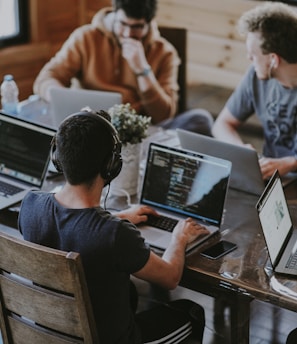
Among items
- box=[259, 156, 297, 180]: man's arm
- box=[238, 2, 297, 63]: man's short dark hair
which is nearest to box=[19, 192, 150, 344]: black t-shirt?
box=[259, 156, 297, 180]: man's arm

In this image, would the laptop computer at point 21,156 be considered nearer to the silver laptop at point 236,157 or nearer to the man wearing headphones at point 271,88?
the silver laptop at point 236,157

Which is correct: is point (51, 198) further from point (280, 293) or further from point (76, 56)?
point (76, 56)

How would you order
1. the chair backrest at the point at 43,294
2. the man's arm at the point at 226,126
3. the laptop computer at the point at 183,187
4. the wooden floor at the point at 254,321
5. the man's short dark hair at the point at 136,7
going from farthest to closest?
the man's short dark hair at the point at 136,7 < the man's arm at the point at 226,126 < the wooden floor at the point at 254,321 < the laptop computer at the point at 183,187 < the chair backrest at the point at 43,294

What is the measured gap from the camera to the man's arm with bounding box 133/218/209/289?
2.10m

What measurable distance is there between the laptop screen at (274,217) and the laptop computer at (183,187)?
0.17 m

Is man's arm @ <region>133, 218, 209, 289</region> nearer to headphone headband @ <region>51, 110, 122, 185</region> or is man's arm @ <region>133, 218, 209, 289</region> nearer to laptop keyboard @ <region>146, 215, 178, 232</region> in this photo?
laptop keyboard @ <region>146, 215, 178, 232</region>

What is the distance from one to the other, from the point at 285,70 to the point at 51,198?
4.69 ft

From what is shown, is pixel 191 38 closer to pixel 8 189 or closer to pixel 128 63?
pixel 128 63

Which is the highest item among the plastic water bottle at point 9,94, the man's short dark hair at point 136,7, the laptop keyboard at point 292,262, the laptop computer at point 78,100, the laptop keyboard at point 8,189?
the man's short dark hair at point 136,7

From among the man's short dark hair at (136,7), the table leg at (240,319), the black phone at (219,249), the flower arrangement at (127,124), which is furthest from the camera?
the man's short dark hair at (136,7)

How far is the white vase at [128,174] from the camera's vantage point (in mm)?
2740

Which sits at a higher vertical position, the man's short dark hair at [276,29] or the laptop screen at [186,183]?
the man's short dark hair at [276,29]

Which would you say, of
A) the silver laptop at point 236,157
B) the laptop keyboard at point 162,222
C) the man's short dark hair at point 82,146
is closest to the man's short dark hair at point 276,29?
the silver laptop at point 236,157

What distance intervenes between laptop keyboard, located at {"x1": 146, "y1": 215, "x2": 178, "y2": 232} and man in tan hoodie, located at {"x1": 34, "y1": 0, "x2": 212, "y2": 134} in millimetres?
1250
